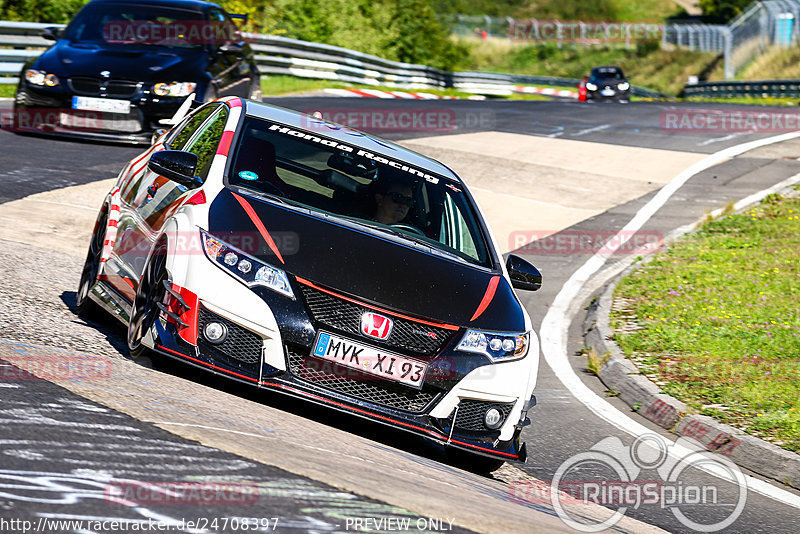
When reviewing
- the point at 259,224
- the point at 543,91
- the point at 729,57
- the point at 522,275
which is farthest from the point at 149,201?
the point at 729,57

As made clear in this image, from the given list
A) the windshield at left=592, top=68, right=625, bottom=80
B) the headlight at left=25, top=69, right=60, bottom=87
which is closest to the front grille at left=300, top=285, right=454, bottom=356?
the headlight at left=25, top=69, right=60, bottom=87

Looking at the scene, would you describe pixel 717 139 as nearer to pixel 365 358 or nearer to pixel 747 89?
pixel 365 358

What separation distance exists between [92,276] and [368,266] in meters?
2.30

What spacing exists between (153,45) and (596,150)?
344 inches

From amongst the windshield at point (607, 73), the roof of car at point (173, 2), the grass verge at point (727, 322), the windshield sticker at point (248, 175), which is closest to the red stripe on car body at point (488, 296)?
the windshield sticker at point (248, 175)

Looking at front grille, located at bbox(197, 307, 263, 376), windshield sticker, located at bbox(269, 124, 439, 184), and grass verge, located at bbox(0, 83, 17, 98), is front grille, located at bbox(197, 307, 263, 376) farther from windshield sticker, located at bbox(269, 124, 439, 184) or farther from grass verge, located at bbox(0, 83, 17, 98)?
grass verge, located at bbox(0, 83, 17, 98)

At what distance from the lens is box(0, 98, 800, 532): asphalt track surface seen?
3887 millimetres

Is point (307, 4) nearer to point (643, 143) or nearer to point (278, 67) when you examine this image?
point (278, 67)

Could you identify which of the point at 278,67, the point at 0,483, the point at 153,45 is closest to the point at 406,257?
the point at 0,483

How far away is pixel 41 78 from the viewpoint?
13.2 meters

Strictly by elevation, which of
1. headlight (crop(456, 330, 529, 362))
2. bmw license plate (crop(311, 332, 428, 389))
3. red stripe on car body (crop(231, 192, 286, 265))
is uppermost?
red stripe on car body (crop(231, 192, 286, 265))

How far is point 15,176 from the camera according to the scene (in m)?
11.8

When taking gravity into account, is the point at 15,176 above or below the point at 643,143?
below

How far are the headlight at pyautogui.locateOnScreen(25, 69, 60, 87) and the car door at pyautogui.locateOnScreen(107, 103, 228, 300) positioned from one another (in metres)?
6.64
